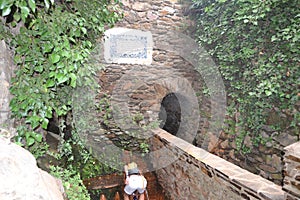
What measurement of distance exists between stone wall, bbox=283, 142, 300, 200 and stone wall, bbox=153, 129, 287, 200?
13 centimetres

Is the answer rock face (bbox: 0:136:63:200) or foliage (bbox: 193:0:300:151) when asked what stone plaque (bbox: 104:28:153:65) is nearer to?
foliage (bbox: 193:0:300:151)

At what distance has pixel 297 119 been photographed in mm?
2529

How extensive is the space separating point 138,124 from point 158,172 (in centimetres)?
100

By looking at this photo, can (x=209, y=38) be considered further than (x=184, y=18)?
No

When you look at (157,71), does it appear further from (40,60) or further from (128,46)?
(40,60)

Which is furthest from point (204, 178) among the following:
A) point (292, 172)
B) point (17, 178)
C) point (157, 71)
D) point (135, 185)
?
point (157, 71)

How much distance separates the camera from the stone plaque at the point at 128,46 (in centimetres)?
378

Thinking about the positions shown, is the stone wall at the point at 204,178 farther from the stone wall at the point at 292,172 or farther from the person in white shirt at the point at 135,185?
the person in white shirt at the point at 135,185

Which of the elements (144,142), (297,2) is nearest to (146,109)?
(144,142)

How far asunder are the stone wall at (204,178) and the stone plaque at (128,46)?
154 centimetres

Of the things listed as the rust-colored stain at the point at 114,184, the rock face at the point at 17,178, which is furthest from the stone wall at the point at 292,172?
the rust-colored stain at the point at 114,184

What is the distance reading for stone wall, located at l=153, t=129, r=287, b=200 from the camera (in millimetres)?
1936

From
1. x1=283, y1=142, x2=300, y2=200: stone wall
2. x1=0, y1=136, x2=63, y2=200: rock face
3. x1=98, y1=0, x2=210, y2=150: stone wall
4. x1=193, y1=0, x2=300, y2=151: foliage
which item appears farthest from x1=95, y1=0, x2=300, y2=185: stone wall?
x1=0, y1=136, x2=63, y2=200: rock face

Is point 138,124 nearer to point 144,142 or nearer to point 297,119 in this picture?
point 144,142
